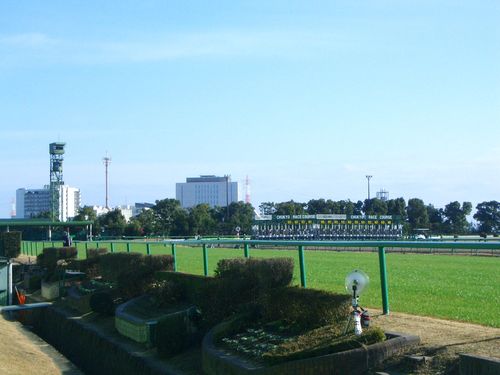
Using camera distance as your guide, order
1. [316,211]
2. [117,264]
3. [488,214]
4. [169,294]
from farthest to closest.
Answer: [316,211] → [488,214] → [117,264] → [169,294]

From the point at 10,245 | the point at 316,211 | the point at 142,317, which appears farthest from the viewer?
the point at 316,211

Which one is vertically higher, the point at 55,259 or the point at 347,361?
the point at 55,259

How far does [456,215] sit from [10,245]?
189ft

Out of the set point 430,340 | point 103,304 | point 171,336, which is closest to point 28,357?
point 103,304

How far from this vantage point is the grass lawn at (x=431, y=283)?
36.5ft

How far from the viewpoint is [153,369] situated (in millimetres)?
12281

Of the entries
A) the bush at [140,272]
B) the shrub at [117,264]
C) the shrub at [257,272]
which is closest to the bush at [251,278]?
the shrub at [257,272]

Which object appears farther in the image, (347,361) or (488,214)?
(488,214)

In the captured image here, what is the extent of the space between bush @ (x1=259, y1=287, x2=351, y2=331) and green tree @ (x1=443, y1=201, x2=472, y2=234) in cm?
7355

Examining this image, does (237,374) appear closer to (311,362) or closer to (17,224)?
(311,362)

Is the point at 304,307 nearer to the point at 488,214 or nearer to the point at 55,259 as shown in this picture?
the point at 55,259

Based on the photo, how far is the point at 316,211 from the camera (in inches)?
3816

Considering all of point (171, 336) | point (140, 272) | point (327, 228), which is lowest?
point (171, 336)

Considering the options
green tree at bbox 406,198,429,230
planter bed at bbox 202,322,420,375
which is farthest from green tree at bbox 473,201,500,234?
planter bed at bbox 202,322,420,375
